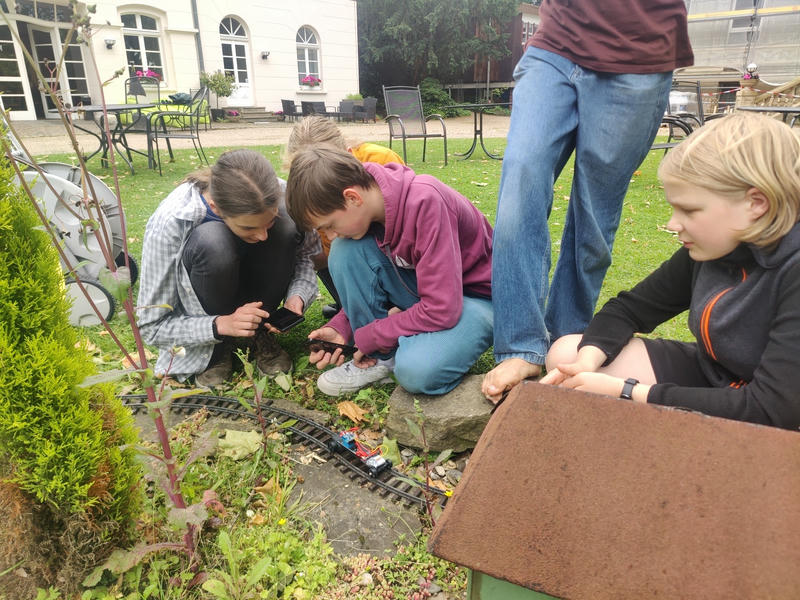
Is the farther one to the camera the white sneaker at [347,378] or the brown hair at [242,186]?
the white sneaker at [347,378]

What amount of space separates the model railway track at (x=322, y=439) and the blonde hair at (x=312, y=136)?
1176 mm

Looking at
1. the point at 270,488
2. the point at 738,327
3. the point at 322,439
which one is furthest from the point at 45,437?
the point at 738,327

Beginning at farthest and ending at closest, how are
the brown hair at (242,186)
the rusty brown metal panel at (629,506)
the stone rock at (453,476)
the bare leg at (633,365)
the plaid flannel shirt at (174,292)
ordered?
the plaid flannel shirt at (174,292), the brown hair at (242,186), the stone rock at (453,476), the bare leg at (633,365), the rusty brown metal panel at (629,506)

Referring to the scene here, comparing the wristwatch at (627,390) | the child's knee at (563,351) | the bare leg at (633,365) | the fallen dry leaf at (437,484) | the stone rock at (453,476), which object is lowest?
the stone rock at (453,476)

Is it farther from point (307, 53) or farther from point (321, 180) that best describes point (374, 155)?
point (307, 53)

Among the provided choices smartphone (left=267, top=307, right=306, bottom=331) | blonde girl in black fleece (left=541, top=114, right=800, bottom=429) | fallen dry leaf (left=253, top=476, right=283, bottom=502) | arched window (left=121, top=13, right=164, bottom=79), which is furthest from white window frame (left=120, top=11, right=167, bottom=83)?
blonde girl in black fleece (left=541, top=114, right=800, bottom=429)

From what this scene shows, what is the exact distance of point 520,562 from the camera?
2.82 feet

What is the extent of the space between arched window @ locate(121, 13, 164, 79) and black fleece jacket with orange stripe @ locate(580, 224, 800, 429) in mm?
18931

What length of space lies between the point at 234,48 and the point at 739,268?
22016 millimetres

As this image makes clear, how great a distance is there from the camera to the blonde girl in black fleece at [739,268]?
126 centimetres

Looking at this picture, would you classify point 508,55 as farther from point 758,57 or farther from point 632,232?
point 632,232

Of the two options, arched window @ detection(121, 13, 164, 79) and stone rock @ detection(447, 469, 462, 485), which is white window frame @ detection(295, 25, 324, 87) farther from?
stone rock @ detection(447, 469, 462, 485)

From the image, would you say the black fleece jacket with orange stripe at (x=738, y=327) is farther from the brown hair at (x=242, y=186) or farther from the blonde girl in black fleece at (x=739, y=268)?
the brown hair at (x=242, y=186)

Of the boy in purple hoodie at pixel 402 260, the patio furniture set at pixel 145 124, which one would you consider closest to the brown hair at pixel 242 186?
the boy in purple hoodie at pixel 402 260
